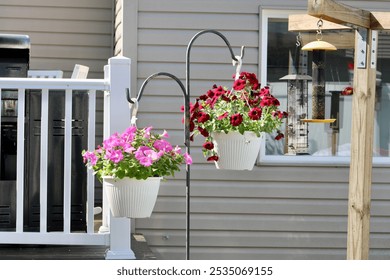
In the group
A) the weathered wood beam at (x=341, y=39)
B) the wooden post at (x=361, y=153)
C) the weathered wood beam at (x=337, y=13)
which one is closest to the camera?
the weathered wood beam at (x=337, y=13)

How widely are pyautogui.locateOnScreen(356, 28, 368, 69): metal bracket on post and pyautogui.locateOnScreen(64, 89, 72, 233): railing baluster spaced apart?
63.7 inches

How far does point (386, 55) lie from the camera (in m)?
7.42

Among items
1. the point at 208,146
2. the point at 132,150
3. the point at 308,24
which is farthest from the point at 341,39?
the point at 132,150

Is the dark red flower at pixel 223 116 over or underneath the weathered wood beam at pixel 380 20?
underneath

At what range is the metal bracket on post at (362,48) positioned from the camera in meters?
5.18

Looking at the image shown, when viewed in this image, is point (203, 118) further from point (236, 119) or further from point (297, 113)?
point (297, 113)

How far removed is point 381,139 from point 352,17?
260 centimetres

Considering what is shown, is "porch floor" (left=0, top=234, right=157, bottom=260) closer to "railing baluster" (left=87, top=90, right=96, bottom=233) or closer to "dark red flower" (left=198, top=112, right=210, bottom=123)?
"railing baluster" (left=87, top=90, right=96, bottom=233)

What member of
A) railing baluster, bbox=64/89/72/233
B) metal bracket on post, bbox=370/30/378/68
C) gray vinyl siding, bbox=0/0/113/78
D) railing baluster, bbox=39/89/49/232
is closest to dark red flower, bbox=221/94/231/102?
metal bracket on post, bbox=370/30/378/68

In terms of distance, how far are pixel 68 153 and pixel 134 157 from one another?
0.78 metres

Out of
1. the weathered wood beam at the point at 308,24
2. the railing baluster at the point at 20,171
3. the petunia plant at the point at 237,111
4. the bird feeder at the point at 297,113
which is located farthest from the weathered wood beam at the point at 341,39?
the railing baluster at the point at 20,171

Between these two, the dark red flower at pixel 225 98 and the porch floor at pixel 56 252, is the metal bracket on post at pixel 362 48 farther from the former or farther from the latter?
the porch floor at pixel 56 252

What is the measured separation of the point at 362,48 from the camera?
520 centimetres
